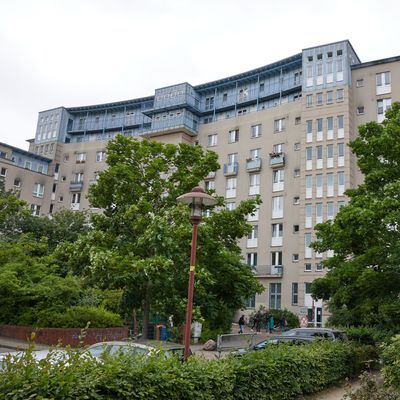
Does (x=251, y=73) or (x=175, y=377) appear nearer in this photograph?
(x=175, y=377)

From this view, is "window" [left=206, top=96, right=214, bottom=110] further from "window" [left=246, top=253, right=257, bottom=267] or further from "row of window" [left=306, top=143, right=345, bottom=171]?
"window" [left=246, top=253, right=257, bottom=267]

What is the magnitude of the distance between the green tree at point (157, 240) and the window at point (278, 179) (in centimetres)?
2936

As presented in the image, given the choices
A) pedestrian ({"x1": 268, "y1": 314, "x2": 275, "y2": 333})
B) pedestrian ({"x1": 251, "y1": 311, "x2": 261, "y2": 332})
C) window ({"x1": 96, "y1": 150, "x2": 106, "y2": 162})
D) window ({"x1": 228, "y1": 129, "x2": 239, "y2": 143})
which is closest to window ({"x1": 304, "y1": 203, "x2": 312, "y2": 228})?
pedestrian ({"x1": 251, "y1": 311, "x2": 261, "y2": 332})

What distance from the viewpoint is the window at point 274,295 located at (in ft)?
148

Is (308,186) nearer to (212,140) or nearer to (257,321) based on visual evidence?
(257,321)

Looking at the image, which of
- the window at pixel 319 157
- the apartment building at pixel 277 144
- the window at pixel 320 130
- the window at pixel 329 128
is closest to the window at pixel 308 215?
the apartment building at pixel 277 144

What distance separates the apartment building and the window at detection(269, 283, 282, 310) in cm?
11

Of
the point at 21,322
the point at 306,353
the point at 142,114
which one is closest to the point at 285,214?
the point at 142,114

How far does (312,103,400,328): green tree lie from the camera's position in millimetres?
16067

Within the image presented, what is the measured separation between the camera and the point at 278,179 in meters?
48.8

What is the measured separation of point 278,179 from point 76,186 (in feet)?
96.1

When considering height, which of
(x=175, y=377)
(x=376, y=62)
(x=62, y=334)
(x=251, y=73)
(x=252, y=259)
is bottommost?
(x=62, y=334)

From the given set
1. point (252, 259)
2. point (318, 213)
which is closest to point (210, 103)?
point (252, 259)

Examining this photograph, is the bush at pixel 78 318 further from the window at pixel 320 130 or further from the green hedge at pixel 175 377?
the window at pixel 320 130
